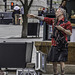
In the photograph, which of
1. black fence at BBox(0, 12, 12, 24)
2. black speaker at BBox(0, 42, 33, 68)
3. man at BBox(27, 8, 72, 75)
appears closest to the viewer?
man at BBox(27, 8, 72, 75)

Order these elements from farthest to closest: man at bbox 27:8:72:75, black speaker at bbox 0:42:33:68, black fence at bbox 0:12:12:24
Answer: black fence at bbox 0:12:12:24
black speaker at bbox 0:42:33:68
man at bbox 27:8:72:75

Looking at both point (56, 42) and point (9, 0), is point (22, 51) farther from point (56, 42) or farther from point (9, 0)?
point (9, 0)

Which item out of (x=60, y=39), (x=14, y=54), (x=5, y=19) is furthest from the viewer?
(x=5, y=19)

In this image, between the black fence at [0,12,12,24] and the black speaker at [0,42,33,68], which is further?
the black fence at [0,12,12,24]

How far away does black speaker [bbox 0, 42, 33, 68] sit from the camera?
9.96 m

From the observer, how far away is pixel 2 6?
2045 inches

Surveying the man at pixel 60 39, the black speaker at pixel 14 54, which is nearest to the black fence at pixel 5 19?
the black speaker at pixel 14 54

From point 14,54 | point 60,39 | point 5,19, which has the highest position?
point 60,39

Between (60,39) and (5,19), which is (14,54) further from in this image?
(5,19)

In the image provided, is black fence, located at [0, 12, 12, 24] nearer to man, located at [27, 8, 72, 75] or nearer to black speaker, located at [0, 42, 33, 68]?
black speaker, located at [0, 42, 33, 68]

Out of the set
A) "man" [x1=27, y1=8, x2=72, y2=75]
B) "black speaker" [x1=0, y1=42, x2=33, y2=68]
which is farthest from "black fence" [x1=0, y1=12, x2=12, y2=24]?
"man" [x1=27, y1=8, x2=72, y2=75]

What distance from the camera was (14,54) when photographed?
1001 cm

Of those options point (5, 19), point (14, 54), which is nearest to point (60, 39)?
point (14, 54)

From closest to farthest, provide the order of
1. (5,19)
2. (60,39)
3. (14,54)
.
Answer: (60,39) → (14,54) → (5,19)
